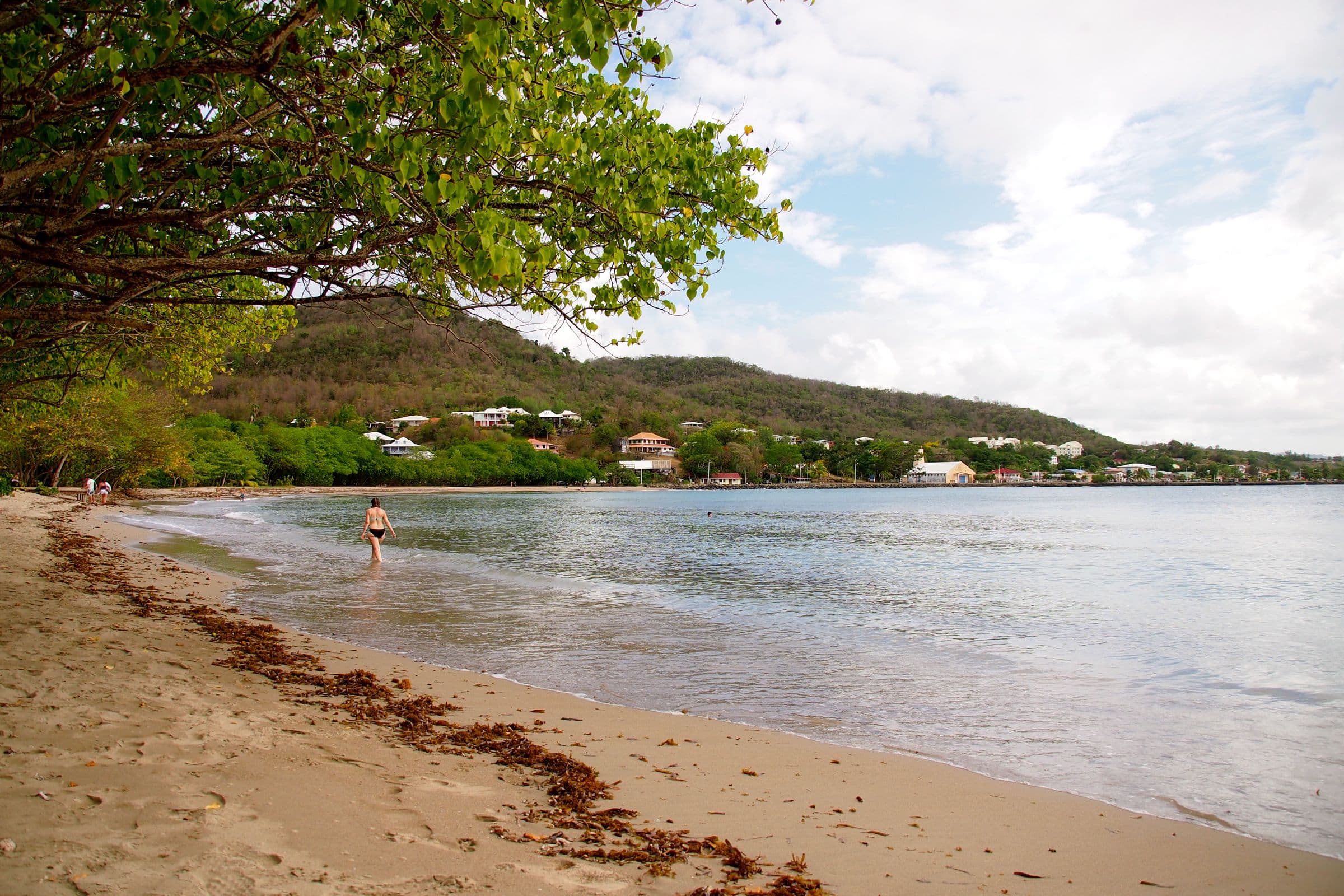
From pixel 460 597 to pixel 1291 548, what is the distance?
102 feet

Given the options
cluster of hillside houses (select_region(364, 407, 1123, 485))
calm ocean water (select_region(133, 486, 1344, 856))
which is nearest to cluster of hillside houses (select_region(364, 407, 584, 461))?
cluster of hillside houses (select_region(364, 407, 1123, 485))

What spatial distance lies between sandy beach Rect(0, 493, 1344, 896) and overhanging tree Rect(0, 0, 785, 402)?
9.24 ft

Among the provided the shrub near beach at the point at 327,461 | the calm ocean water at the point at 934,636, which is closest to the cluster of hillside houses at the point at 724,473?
the shrub near beach at the point at 327,461

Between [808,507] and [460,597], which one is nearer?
[460,597]

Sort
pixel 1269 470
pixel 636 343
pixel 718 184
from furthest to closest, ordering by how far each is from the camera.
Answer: pixel 1269 470 < pixel 636 343 < pixel 718 184

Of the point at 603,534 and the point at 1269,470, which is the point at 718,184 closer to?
the point at 603,534

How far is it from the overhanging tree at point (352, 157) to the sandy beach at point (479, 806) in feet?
9.24

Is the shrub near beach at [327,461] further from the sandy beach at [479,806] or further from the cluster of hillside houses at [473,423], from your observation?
the sandy beach at [479,806]

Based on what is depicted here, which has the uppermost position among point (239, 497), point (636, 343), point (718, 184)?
point (718, 184)

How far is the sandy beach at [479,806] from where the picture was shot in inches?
125

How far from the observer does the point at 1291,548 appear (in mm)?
29172

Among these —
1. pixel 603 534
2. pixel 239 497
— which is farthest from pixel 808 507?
pixel 239 497

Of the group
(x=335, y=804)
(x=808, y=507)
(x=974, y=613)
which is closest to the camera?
(x=335, y=804)

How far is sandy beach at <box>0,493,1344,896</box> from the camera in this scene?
317 cm
